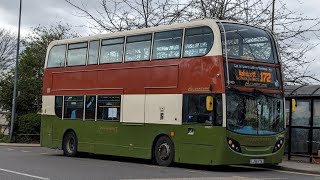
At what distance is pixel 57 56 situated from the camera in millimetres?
21547

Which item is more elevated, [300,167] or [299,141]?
[299,141]

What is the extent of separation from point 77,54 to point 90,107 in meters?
2.33

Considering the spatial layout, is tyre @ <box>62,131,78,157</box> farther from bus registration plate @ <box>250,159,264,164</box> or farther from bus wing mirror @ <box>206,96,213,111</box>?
bus registration plate @ <box>250,159,264,164</box>

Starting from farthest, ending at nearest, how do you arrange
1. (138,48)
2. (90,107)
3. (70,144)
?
(70,144), (90,107), (138,48)

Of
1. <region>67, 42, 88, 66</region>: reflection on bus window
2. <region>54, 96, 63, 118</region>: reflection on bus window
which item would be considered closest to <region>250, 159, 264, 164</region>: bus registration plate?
<region>67, 42, 88, 66</region>: reflection on bus window

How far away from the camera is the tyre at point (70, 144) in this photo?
2047cm

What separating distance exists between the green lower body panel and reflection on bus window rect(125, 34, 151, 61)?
7.52ft

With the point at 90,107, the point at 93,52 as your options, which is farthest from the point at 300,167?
the point at 93,52

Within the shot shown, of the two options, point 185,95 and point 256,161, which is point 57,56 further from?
point 256,161

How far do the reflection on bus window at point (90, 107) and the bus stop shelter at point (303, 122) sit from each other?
702cm

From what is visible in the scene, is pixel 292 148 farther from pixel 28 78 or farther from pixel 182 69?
pixel 28 78

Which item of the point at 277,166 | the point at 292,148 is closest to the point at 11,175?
the point at 277,166

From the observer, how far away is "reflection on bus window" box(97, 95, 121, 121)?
60.7ft

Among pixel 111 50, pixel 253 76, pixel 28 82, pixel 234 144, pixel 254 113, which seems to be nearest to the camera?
pixel 234 144
